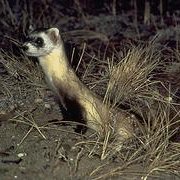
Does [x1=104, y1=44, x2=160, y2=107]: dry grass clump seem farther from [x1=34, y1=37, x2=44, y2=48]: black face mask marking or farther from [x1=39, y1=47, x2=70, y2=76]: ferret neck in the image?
[x1=34, y1=37, x2=44, y2=48]: black face mask marking

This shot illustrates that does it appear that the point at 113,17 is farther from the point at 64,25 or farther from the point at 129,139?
the point at 129,139

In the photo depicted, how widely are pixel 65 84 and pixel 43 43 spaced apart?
29cm

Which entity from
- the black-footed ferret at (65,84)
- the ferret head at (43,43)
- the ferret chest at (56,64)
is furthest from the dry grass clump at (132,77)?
the ferret head at (43,43)

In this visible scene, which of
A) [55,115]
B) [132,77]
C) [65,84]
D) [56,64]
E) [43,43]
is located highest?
[43,43]

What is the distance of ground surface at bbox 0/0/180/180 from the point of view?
2967mm

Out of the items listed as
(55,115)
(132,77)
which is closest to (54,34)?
(55,115)

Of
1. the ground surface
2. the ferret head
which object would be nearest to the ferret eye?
the ferret head

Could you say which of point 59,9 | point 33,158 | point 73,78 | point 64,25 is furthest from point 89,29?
point 33,158

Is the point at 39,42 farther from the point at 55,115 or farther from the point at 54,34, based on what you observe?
the point at 55,115

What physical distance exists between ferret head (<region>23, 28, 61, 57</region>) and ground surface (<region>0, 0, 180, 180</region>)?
1.48 feet

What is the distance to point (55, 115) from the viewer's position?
3736 millimetres

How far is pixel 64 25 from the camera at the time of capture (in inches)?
225

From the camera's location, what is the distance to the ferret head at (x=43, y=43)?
133 inches

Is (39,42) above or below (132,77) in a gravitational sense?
above
